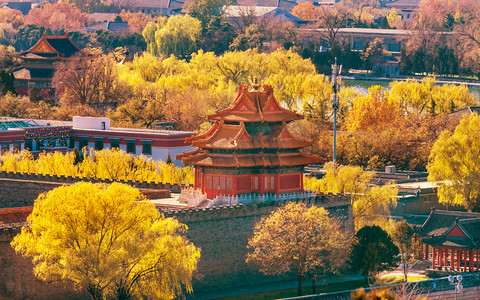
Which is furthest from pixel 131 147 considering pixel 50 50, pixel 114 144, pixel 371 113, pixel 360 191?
pixel 50 50

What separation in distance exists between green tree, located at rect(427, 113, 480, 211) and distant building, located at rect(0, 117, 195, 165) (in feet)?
62.4

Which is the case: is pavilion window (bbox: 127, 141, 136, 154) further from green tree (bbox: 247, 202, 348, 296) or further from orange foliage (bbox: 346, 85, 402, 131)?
green tree (bbox: 247, 202, 348, 296)

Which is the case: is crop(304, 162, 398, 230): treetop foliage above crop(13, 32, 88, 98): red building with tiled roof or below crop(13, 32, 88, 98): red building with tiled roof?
below

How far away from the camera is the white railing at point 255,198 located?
7394 cm

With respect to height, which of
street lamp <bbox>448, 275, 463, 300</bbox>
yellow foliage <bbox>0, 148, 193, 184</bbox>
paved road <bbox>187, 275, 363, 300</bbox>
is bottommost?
paved road <bbox>187, 275, 363, 300</bbox>

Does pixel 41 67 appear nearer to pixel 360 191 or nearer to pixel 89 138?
pixel 89 138

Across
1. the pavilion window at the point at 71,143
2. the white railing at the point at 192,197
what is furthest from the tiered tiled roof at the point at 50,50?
the white railing at the point at 192,197

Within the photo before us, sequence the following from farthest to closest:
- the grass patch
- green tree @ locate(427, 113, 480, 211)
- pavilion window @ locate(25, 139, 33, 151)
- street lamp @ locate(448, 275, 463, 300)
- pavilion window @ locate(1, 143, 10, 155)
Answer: pavilion window @ locate(25, 139, 33, 151) < pavilion window @ locate(1, 143, 10, 155) < green tree @ locate(427, 113, 480, 211) < the grass patch < street lamp @ locate(448, 275, 463, 300)

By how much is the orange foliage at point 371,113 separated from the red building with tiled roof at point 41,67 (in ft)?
129

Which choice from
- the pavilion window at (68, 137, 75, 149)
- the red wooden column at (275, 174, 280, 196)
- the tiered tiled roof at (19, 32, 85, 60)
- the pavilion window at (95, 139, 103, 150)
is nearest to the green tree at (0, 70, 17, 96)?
the tiered tiled roof at (19, 32, 85, 60)

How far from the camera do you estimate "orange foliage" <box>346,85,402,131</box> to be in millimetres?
115875

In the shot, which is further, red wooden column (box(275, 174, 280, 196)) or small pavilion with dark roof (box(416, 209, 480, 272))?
red wooden column (box(275, 174, 280, 196))

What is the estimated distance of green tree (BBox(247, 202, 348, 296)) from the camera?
228ft

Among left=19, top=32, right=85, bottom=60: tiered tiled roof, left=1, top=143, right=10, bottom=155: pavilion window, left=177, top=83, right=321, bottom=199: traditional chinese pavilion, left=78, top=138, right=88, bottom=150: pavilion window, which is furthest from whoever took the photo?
left=19, top=32, right=85, bottom=60: tiered tiled roof
